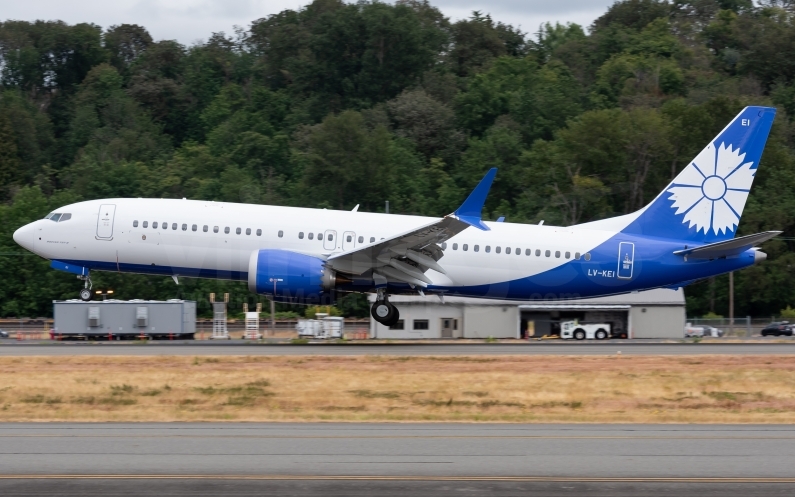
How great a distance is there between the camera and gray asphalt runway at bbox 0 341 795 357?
Answer: 2991cm

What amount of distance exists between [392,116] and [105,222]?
206ft

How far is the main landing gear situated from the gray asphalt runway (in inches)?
31.5

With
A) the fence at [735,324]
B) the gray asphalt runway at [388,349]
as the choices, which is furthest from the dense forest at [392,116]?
the gray asphalt runway at [388,349]

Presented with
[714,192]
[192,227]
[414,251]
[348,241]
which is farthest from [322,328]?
[714,192]

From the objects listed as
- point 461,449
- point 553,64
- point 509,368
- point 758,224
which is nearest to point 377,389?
point 509,368

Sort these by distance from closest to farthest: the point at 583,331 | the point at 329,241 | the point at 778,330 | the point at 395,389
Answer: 1. the point at 395,389
2. the point at 329,241
3. the point at 583,331
4. the point at 778,330

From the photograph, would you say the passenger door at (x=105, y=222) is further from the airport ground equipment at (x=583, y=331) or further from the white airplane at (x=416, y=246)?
the airport ground equipment at (x=583, y=331)

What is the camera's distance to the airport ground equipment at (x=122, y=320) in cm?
3962

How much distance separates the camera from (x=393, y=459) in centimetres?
1462

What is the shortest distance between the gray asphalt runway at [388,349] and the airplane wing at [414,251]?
2234mm

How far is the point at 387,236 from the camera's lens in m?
32.6

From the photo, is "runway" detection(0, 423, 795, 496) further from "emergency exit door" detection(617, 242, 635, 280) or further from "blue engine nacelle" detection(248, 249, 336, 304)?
"emergency exit door" detection(617, 242, 635, 280)

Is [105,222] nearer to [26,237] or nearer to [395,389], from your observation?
[26,237]

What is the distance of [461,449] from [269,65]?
98.2 metres
